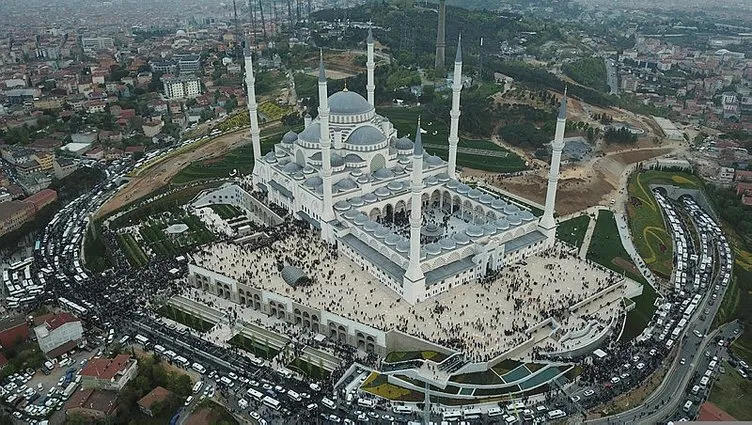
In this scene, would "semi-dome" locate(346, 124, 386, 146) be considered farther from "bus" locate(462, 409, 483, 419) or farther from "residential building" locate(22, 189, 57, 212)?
"residential building" locate(22, 189, 57, 212)

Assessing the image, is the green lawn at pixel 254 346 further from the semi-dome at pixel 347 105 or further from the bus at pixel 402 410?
the semi-dome at pixel 347 105

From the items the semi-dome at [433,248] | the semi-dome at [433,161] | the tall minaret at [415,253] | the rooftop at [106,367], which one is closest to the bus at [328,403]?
the tall minaret at [415,253]

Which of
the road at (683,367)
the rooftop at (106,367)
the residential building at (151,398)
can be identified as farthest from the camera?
the rooftop at (106,367)

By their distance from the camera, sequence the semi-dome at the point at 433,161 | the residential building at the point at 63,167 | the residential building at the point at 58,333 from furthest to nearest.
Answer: the residential building at the point at 63,167
the semi-dome at the point at 433,161
the residential building at the point at 58,333

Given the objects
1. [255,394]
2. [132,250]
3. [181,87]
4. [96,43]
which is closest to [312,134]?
[132,250]

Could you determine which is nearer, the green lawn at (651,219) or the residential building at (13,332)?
the residential building at (13,332)

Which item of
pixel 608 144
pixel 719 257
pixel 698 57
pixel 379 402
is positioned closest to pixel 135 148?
pixel 379 402
